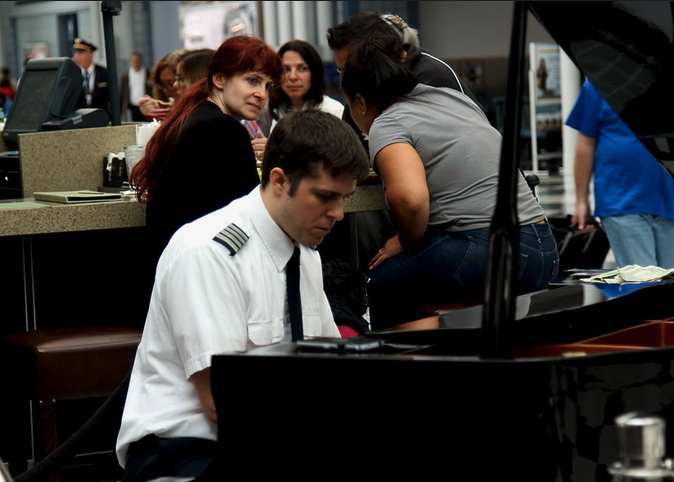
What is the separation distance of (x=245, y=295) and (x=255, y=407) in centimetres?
49

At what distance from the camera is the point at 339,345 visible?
1.99 meters

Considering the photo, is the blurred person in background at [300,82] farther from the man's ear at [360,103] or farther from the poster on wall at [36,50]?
the poster on wall at [36,50]

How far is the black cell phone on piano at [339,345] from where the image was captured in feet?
6.52

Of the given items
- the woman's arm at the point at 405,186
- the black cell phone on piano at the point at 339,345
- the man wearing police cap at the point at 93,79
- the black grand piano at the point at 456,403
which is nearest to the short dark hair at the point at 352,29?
the woman's arm at the point at 405,186

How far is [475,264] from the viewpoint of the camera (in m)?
3.91

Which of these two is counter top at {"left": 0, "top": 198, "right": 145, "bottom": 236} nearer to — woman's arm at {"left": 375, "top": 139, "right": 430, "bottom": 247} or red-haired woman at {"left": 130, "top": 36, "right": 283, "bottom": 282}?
red-haired woman at {"left": 130, "top": 36, "right": 283, "bottom": 282}

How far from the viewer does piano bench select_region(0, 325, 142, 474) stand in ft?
12.5

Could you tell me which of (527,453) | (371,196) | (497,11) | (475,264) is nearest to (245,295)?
(527,453)

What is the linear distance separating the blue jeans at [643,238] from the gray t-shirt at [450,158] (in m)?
1.64

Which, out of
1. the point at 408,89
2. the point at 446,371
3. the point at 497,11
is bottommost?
the point at 446,371

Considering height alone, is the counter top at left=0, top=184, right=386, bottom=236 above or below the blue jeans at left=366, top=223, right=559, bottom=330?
above

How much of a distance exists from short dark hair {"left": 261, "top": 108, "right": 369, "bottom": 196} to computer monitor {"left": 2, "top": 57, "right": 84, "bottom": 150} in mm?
3875

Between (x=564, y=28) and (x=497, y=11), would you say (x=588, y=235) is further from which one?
(x=497, y=11)

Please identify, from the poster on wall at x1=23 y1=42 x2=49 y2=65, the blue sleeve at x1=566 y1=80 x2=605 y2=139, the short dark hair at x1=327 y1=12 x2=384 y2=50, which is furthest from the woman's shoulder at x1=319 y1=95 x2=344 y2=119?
the poster on wall at x1=23 y1=42 x2=49 y2=65
